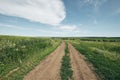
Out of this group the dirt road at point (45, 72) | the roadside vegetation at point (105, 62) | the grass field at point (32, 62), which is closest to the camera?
the dirt road at point (45, 72)

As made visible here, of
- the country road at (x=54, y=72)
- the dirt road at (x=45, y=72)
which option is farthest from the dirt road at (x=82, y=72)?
the dirt road at (x=45, y=72)

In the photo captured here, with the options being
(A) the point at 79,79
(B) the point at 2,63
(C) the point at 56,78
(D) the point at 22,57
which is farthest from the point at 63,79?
(D) the point at 22,57

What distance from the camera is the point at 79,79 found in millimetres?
9727

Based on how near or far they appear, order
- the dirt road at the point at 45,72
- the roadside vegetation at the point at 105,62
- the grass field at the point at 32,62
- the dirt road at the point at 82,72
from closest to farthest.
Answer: the dirt road at the point at 45,72 → the dirt road at the point at 82,72 → the grass field at the point at 32,62 → the roadside vegetation at the point at 105,62

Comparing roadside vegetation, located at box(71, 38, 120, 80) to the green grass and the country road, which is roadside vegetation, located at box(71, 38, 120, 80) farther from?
A: the country road

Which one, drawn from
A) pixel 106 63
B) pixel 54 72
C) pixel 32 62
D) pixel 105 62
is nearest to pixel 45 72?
pixel 54 72

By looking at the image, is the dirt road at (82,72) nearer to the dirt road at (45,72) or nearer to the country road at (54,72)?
the country road at (54,72)

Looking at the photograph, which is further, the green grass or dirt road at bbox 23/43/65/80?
the green grass

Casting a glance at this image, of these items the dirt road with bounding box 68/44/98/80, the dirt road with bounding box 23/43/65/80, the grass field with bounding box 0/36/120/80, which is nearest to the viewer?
the dirt road with bounding box 23/43/65/80

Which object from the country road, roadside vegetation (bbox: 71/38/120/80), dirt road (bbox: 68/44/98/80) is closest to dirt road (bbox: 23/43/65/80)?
the country road

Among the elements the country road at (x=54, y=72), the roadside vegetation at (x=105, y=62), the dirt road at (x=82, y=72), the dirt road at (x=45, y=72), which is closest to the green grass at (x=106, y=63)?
the roadside vegetation at (x=105, y=62)

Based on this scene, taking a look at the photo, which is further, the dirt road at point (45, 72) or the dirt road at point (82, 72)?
the dirt road at point (82, 72)

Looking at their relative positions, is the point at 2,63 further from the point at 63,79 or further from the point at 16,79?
the point at 63,79

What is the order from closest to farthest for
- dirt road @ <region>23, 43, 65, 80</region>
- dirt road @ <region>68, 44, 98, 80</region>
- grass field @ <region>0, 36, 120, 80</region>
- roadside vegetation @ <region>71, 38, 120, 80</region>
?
dirt road @ <region>23, 43, 65, 80</region> → dirt road @ <region>68, 44, 98, 80</region> → grass field @ <region>0, 36, 120, 80</region> → roadside vegetation @ <region>71, 38, 120, 80</region>
